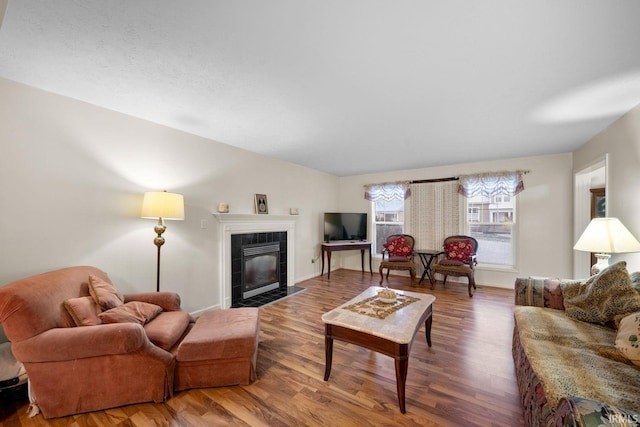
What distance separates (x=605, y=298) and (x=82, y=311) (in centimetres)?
373

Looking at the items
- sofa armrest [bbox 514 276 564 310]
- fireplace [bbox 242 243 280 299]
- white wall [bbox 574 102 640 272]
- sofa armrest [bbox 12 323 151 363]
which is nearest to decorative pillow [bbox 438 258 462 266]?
white wall [bbox 574 102 640 272]

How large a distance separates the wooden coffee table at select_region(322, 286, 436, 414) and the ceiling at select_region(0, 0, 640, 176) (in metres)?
1.81

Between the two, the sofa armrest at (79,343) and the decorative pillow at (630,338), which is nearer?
the decorative pillow at (630,338)

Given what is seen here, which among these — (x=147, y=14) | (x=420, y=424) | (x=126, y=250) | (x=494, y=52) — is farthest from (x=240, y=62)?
(x=420, y=424)

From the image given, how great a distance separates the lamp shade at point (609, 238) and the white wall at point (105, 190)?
4.00 m

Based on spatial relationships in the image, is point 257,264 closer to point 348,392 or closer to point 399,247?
point 348,392

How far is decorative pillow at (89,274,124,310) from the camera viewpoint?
1812mm

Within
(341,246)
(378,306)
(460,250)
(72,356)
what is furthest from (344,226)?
(72,356)

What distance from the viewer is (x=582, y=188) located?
356 cm

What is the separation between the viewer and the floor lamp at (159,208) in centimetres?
229

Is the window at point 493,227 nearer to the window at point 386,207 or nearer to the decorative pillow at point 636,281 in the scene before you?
the window at point 386,207

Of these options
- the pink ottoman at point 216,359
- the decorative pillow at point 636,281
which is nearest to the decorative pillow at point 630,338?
the decorative pillow at point 636,281

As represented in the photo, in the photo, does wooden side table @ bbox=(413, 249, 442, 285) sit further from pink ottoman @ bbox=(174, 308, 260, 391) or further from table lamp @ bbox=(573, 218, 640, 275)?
pink ottoman @ bbox=(174, 308, 260, 391)

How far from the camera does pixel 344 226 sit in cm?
532
